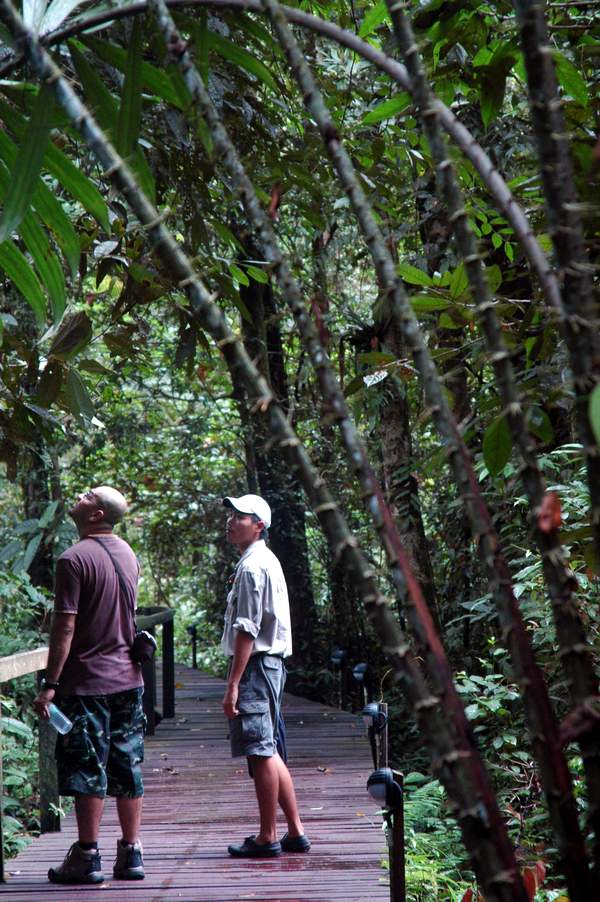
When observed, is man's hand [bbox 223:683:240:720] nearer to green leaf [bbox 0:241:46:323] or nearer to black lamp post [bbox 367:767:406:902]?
black lamp post [bbox 367:767:406:902]

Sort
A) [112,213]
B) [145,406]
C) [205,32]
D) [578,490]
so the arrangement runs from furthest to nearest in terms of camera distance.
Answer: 1. [145,406]
2. [578,490]
3. [112,213]
4. [205,32]

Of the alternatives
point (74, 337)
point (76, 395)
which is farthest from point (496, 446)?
point (76, 395)

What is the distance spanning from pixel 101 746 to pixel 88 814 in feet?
0.93

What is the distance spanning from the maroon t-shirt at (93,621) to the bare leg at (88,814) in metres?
0.44

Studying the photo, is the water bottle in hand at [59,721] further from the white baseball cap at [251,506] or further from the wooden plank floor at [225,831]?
the white baseball cap at [251,506]

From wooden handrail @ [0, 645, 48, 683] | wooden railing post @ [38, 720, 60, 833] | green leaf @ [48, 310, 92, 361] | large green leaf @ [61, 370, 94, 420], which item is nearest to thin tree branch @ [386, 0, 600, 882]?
green leaf @ [48, 310, 92, 361]

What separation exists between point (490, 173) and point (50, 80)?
0.58 meters

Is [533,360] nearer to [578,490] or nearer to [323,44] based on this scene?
[578,490]

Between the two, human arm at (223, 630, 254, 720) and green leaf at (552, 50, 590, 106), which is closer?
green leaf at (552, 50, 590, 106)

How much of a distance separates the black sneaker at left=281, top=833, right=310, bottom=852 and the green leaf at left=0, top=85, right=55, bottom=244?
3925mm

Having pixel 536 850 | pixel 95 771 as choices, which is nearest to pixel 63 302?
pixel 95 771

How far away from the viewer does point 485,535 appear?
1265mm

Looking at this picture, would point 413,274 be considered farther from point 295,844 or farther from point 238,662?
point 295,844

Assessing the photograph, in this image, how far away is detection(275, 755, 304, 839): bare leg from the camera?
187 inches
